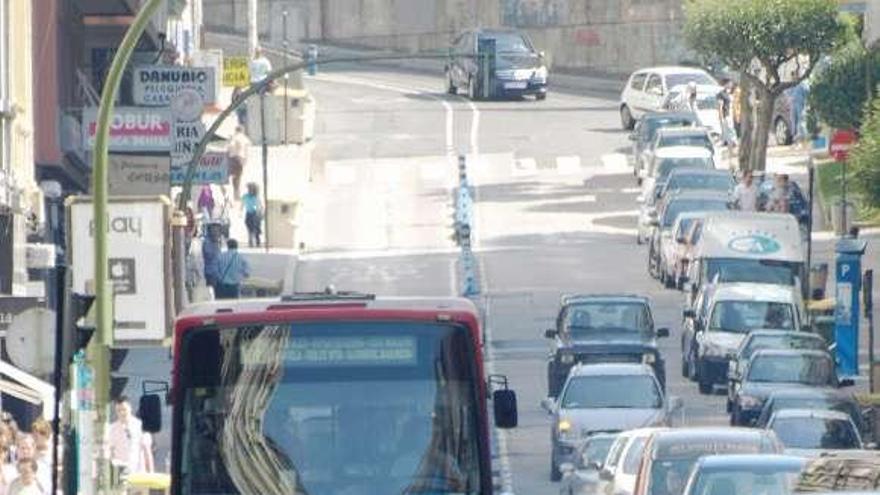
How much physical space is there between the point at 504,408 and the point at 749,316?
24673mm

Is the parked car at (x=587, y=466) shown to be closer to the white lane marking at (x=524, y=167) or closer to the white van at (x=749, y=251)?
the white van at (x=749, y=251)

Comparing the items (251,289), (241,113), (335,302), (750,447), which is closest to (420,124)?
(241,113)

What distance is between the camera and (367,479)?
63.1ft

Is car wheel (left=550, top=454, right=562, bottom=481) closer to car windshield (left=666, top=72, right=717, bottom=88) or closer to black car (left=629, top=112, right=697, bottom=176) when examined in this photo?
black car (left=629, top=112, right=697, bottom=176)

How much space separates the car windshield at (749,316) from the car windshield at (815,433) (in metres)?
10.9

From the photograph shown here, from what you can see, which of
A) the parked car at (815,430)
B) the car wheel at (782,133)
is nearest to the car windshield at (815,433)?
the parked car at (815,430)

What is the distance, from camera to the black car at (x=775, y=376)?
38.5m

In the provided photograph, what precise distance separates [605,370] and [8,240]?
7.63m

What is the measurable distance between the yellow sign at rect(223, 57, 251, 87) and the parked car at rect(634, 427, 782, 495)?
37853 millimetres

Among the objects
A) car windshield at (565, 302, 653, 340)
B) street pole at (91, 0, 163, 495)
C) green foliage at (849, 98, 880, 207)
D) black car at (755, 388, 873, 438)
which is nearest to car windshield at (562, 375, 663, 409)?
black car at (755, 388, 873, 438)

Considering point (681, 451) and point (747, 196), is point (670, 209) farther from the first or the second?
point (681, 451)

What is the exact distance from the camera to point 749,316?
44.5 m

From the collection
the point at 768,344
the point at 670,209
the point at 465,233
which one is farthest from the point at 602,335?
the point at 465,233

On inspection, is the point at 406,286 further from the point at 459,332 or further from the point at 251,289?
the point at 459,332
